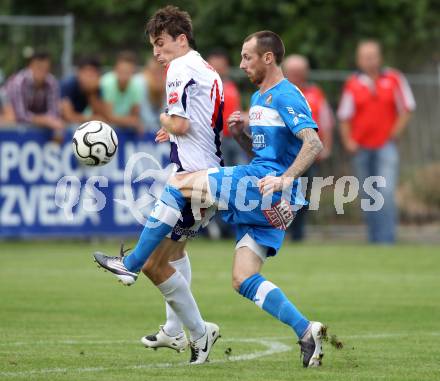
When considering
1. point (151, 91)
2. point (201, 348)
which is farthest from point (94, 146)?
point (151, 91)

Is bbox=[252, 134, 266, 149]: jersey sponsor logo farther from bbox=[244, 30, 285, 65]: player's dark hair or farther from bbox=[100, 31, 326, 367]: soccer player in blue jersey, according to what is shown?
bbox=[244, 30, 285, 65]: player's dark hair

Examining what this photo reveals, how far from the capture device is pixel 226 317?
10297 millimetres

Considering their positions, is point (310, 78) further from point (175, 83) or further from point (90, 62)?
point (175, 83)

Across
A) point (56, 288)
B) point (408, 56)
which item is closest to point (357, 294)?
point (56, 288)

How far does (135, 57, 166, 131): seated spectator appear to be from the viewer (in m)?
18.1

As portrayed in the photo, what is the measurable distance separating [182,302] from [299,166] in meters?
1.26

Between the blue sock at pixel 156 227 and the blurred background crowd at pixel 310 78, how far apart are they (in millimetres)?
9338

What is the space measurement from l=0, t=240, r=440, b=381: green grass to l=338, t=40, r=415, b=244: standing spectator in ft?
4.43

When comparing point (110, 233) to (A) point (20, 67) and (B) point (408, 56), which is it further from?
(B) point (408, 56)

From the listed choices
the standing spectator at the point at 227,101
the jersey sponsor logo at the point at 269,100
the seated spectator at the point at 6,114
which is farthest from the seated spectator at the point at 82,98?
the jersey sponsor logo at the point at 269,100

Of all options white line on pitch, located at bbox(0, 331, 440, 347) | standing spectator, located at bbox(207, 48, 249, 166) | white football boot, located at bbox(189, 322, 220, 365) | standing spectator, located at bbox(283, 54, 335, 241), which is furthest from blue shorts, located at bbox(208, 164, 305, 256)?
standing spectator, located at bbox(207, 48, 249, 166)

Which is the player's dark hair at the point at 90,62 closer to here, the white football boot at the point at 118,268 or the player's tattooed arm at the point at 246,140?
the player's tattooed arm at the point at 246,140

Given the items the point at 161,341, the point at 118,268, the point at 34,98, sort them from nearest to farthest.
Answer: the point at 118,268 → the point at 161,341 → the point at 34,98

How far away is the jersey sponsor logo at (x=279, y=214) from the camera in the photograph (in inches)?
301
